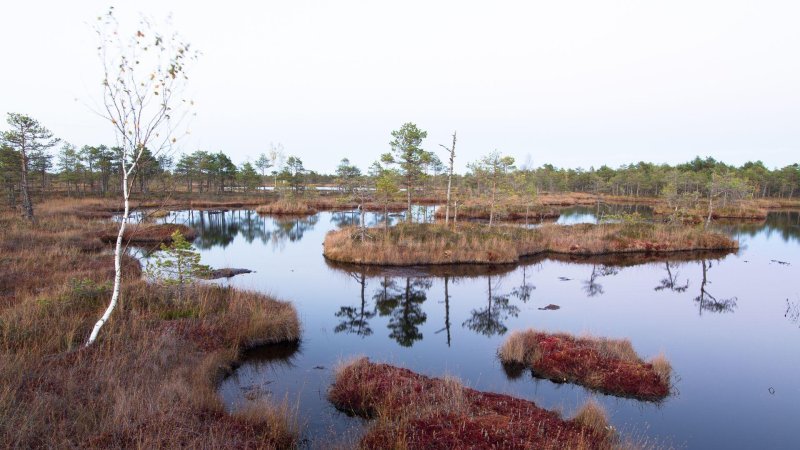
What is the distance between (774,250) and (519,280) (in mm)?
26125

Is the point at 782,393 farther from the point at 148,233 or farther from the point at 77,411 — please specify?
the point at 148,233

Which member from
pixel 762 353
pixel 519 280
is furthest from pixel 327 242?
pixel 762 353

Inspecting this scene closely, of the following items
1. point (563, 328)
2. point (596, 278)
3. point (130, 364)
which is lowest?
point (563, 328)

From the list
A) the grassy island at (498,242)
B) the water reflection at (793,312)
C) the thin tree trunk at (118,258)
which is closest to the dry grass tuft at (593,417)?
Result: the thin tree trunk at (118,258)

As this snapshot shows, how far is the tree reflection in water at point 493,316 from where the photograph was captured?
48.4ft

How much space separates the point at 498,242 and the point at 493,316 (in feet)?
35.1

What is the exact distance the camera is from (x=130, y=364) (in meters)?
8.34

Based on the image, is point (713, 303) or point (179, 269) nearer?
point (179, 269)

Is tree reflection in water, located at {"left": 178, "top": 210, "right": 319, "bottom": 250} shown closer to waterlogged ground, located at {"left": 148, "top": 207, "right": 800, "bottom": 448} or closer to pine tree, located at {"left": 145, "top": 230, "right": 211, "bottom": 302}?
waterlogged ground, located at {"left": 148, "top": 207, "right": 800, "bottom": 448}

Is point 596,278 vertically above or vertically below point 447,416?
below

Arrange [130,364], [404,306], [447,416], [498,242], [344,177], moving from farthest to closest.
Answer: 1. [344,177]
2. [498,242]
3. [404,306]
4. [130,364]
5. [447,416]

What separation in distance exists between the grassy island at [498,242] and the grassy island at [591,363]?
480 inches

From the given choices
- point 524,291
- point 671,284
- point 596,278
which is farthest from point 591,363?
point 671,284

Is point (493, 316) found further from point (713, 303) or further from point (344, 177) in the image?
point (344, 177)
